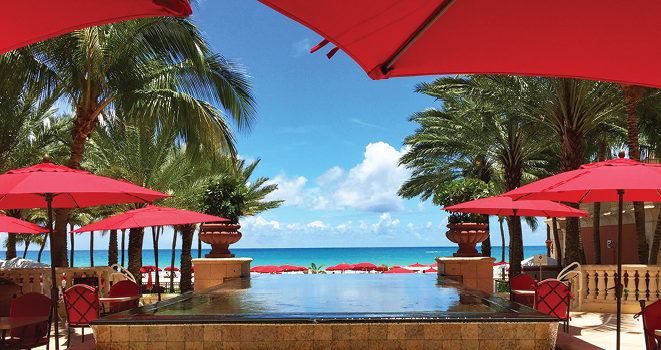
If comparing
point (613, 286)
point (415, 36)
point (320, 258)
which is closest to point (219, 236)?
point (415, 36)

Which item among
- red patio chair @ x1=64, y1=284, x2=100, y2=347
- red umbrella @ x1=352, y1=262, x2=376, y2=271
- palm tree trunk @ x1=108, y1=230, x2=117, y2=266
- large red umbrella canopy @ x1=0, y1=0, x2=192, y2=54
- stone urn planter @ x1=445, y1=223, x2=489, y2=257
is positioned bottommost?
red umbrella @ x1=352, y1=262, x2=376, y2=271

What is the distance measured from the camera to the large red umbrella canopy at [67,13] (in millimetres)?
3047

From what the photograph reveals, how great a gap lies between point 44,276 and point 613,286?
13716 millimetres

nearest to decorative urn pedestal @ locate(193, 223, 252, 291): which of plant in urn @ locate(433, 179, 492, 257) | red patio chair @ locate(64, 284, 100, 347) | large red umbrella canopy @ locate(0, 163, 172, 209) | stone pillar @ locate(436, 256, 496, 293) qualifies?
red patio chair @ locate(64, 284, 100, 347)

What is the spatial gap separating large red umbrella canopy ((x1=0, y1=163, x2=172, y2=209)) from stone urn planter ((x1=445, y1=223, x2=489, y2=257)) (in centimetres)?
Answer: 612

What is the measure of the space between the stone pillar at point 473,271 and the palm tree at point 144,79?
8404mm

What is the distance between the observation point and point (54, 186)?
591 cm

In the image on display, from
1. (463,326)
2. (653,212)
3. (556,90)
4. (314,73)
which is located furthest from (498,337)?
(314,73)

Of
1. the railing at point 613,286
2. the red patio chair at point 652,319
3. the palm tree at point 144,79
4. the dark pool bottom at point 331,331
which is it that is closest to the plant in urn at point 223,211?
the palm tree at point 144,79

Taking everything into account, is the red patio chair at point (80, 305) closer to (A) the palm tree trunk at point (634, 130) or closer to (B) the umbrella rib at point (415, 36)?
(B) the umbrella rib at point (415, 36)

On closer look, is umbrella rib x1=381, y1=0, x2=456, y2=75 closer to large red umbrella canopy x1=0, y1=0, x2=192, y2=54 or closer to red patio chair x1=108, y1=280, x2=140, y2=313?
large red umbrella canopy x1=0, y1=0, x2=192, y2=54

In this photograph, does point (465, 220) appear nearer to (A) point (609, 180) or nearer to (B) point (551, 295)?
(B) point (551, 295)

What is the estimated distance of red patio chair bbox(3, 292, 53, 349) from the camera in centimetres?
661

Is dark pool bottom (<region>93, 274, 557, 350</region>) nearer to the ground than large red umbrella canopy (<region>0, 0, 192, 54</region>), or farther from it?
nearer to the ground
